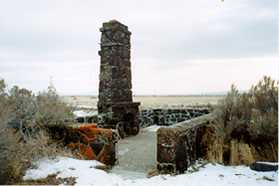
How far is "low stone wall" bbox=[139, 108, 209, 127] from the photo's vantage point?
1346 centimetres

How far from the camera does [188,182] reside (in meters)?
5.07

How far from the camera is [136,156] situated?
24.1ft

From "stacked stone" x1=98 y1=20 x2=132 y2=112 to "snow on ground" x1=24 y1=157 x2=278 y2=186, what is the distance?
383cm

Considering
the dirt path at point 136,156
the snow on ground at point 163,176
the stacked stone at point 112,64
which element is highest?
the stacked stone at point 112,64

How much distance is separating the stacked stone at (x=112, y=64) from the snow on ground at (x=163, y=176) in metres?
3.83

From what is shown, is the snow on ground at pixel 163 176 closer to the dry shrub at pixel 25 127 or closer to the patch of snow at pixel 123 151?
the dry shrub at pixel 25 127

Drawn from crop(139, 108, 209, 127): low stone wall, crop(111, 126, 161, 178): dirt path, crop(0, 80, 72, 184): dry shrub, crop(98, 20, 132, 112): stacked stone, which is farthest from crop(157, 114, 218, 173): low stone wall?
crop(139, 108, 209, 127): low stone wall

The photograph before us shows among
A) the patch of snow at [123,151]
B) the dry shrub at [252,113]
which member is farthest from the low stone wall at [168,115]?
the dry shrub at [252,113]

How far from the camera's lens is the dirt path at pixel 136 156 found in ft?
20.1

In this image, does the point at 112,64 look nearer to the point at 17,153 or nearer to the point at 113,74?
the point at 113,74

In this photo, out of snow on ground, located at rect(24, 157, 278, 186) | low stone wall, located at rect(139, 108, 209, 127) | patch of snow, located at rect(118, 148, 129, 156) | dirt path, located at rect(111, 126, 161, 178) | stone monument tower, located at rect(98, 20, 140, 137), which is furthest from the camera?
low stone wall, located at rect(139, 108, 209, 127)


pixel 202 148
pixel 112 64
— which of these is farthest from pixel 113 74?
pixel 202 148

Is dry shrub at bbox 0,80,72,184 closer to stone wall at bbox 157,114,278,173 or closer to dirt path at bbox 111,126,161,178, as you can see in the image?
dirt path at bbox 111,126,161,178

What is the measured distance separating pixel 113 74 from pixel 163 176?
4.69m
